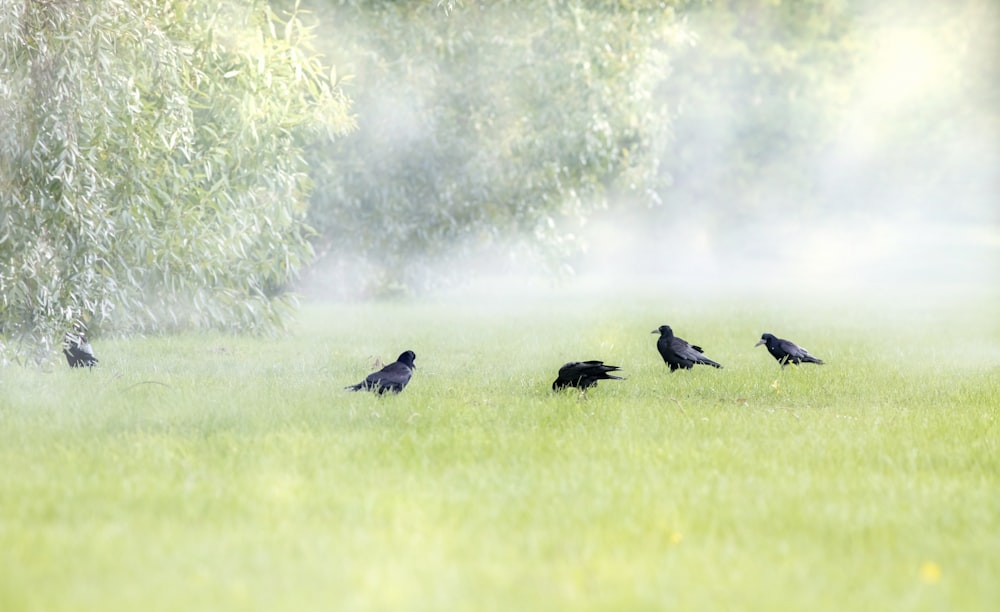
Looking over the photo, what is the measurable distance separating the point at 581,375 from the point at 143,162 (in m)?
5.34

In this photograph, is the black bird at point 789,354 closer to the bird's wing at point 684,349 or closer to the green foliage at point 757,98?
Answer: the bird's wing at point 684,349

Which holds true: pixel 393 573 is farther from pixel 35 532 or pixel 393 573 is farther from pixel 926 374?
pixel 926 374

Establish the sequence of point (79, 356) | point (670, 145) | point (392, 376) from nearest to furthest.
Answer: point (392, 376) < point (79, 356) < point (670, 145)

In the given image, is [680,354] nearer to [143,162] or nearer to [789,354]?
[789,354]

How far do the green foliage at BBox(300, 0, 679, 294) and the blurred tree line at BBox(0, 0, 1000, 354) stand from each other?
56 millimetres

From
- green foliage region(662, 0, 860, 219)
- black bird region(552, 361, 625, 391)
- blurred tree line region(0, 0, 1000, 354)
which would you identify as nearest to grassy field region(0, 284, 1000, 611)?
black bird region(552, 361, 625, 391)

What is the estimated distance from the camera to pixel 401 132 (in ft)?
80.1

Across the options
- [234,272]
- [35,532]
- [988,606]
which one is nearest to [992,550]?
[988,606]

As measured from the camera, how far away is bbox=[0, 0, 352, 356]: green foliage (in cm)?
979

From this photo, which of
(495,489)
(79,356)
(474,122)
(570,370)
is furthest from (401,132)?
(495,489)

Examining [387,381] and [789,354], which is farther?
[789,354]

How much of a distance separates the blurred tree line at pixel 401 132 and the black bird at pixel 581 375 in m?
4.68

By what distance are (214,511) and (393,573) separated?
→ 5.20ft

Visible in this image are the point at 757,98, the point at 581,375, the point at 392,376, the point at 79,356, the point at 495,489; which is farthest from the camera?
the point at 757,98
